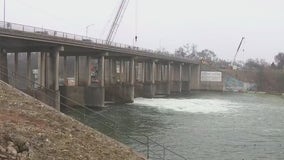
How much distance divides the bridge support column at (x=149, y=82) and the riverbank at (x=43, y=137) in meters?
75.1

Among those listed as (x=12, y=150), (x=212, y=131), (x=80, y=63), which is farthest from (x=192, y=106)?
(x=12, y=150)

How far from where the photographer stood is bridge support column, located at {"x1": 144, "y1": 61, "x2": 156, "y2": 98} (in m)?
97.7

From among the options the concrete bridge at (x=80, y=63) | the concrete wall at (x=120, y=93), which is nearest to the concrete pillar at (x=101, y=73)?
the concrete bridge at (x=80, y=63)

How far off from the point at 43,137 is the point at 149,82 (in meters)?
84.2

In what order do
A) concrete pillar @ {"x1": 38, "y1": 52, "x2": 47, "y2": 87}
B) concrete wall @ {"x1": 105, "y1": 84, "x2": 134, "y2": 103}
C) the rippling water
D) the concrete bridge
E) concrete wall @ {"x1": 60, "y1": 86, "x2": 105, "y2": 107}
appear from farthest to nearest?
1. concrete wall @ {"x1": 105, "y1": 84, "x2": 134, "y2": 103}
2. concrete wall @ {"x1": 60, "y1": 86, "x2": 105, "y2": 107}
3. concrete pillar @ {"x1": 38, "y1": 52, "x2": 47, "y2": 87}
4. the concrete bridge
5. the rippling water

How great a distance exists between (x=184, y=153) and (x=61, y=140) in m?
16.8

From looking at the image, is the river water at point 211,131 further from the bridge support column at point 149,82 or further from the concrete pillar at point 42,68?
the bridge support column at point 149,82

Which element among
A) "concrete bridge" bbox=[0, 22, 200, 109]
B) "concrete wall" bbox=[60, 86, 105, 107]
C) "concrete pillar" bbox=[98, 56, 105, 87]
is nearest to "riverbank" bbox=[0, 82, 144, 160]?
"concrete bridge" bbox=[0, 22, 200, 109]

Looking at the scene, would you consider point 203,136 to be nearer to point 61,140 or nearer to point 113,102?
point 61,140

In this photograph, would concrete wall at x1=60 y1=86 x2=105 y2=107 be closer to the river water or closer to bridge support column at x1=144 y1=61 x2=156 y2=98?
the river water

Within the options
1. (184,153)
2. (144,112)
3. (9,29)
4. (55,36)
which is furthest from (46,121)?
(144,112)

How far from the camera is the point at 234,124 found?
169 ft

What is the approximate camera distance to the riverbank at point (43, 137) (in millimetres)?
15188

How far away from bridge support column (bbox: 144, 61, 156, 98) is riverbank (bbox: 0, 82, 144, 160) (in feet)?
246
